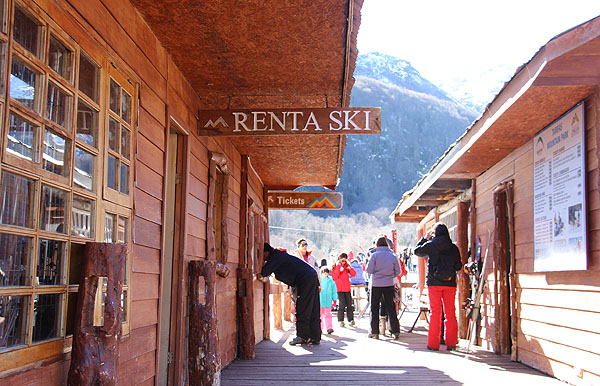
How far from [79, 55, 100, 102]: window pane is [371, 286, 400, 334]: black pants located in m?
7.38

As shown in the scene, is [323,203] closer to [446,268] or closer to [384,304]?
[384,304]

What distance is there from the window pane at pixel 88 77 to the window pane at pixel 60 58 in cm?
15

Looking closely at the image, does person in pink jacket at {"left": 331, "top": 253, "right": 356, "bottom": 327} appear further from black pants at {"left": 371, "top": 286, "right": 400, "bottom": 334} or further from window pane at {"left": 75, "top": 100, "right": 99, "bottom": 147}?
window pane at {"left": 75, "top": 100, "right": 99, "bottom": 147}

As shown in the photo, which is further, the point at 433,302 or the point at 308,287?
the point at 308,287

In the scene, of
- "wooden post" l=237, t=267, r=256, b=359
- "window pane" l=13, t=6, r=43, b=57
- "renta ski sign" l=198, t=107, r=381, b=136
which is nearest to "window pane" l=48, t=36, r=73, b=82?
"window pane" l=13, t=6, r=43, b=57

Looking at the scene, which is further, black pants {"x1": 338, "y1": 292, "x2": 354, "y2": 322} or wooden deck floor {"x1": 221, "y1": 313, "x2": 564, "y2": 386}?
black pants {"x1": 338, "y1": 292, "x2": 354, "y2": 322}

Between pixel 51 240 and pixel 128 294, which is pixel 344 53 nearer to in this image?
pixel 128 294

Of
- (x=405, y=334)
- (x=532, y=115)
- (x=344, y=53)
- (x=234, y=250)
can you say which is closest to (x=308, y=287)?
(x=234, y=250)

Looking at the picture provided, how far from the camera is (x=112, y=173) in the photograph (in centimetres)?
376

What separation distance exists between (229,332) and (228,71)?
3.62 m

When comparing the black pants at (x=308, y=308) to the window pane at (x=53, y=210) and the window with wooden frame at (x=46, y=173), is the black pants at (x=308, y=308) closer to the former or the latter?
the window with wooden frame at (x=46, y=173)

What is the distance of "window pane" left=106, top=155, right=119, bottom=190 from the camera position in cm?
368

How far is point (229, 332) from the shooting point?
7812 mm

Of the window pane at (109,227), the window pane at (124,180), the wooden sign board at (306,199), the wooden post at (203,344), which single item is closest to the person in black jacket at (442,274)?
the wooden post at (203,344)
